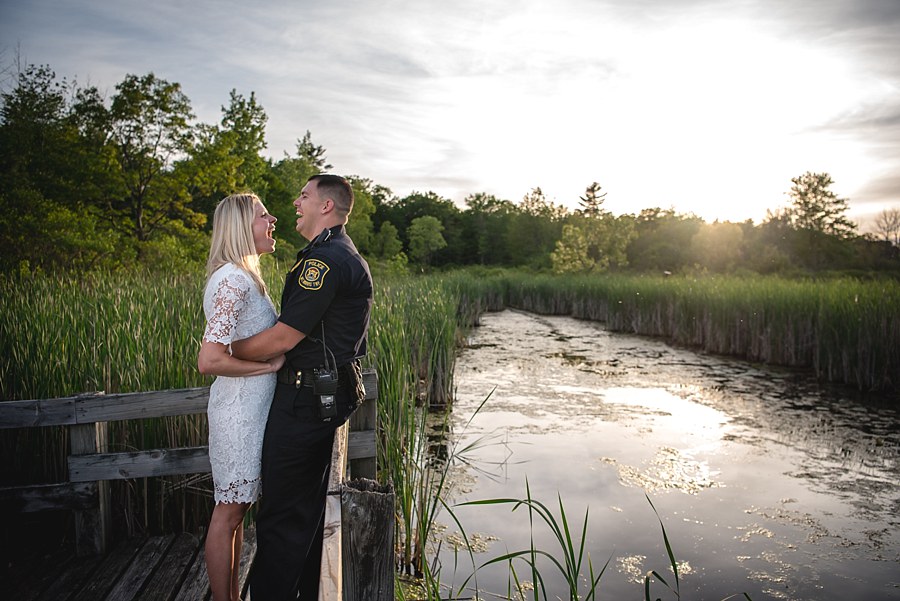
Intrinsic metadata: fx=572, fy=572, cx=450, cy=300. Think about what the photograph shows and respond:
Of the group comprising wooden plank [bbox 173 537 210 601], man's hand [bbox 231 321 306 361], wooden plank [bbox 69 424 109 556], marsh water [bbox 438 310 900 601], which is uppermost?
man's hand [bbox 231 321 306 361]

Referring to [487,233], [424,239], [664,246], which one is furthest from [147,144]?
[487,233]

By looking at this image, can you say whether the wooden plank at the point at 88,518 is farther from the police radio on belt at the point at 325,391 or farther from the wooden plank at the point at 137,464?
the police radio on belt at the point at 325,391

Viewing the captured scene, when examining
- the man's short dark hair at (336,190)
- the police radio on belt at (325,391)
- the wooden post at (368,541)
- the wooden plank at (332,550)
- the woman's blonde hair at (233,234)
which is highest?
the man's short dark hair at (336,190)

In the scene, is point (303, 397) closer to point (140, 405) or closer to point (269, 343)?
point (269, 343)

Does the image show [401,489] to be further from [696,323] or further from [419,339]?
[696,323]

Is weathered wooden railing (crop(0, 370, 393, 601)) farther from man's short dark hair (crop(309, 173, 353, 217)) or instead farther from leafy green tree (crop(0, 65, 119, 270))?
leafy green tree (crop(0, 65, 119, 270))

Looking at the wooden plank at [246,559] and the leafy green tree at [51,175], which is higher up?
the leafy green tree at [51,175]

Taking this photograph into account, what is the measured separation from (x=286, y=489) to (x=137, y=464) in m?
1.35

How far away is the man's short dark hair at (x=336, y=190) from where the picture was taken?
8.20 feet

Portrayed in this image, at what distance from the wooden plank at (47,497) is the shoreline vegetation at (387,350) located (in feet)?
0.86

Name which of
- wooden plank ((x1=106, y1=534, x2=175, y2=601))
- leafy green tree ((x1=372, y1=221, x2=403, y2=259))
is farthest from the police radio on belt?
leafy green tree ((x1=372, y1=221, x2=403, y2=259))

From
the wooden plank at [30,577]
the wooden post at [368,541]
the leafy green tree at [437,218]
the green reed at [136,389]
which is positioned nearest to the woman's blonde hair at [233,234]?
the wooden post at [368,541]

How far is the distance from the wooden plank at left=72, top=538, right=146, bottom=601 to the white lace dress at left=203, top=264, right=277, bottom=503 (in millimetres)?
1062

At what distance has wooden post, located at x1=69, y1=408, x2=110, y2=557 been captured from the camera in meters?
→ 3.06
